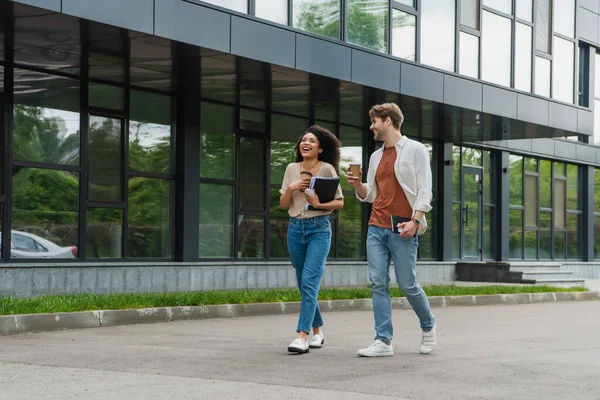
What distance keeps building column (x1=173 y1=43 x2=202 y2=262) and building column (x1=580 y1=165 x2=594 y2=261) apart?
17.0 metres

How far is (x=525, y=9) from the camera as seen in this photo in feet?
82.2

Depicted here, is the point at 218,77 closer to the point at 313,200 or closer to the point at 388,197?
the point at 313,200

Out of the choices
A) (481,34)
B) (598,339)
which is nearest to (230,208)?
(481,34)

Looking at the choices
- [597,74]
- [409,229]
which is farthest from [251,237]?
[597,74]

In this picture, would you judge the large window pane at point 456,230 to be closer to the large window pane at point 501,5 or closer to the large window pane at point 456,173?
the large window pane at point 456,173

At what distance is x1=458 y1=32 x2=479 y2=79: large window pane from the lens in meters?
22.5

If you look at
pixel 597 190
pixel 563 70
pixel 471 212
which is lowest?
pixel 471 212

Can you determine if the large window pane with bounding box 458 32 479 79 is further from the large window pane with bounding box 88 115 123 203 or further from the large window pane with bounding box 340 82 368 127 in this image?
the large window pane with bounding box 88 115 123 203

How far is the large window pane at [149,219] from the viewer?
1708cm

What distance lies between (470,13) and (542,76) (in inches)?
148

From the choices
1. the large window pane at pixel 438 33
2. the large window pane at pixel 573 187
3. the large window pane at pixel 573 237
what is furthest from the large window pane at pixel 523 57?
the large window pane at pixel 573 237

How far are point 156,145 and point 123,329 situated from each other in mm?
7174

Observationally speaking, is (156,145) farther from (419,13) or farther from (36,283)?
(419,13)

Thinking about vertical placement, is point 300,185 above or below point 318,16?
below
